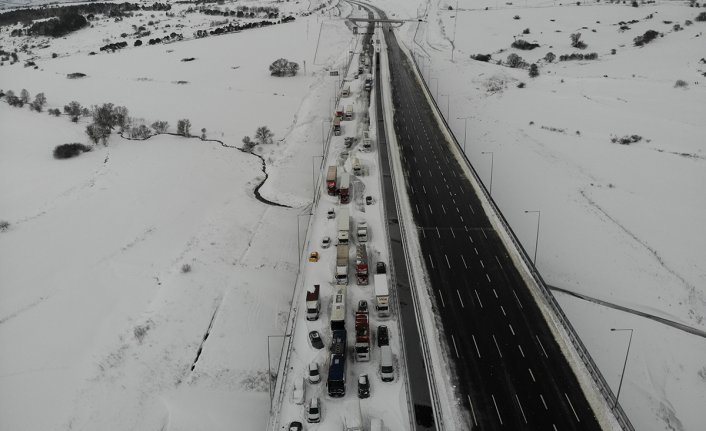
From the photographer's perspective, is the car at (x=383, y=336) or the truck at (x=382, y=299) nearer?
the car at (x=383, y=336)

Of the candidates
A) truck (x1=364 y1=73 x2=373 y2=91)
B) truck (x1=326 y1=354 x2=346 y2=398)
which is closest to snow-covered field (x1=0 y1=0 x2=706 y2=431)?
truck (x1=326 y1=354 x2=346 y2=398)

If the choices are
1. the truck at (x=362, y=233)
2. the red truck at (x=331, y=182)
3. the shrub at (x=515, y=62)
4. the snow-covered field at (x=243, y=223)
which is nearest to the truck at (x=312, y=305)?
the snow-covered field at (x=243, y=223)

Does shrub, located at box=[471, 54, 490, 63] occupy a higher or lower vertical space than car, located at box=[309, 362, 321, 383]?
higher

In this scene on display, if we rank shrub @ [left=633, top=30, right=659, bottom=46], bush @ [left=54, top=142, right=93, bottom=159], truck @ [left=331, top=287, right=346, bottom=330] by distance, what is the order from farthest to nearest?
1. shrub @ [left=633, top=30, right=659, bottom=46]
2. bush @ [left=54, top=142, right=93, bottom=159]
3. truck @ [left=331, top=287, right=346, bottom=330]

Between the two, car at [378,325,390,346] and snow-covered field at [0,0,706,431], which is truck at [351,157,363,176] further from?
car at [378,325,390,346]

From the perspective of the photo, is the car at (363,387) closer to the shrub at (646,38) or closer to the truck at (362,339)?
the truck at (362,339)

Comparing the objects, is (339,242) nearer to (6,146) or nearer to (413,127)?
(413,127)

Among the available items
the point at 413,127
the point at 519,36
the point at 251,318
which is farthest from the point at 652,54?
the point at 251,318
